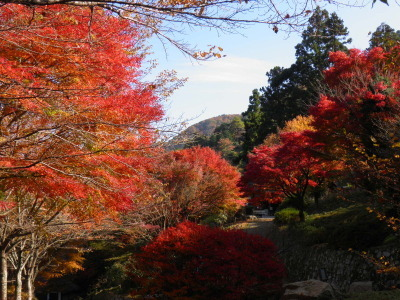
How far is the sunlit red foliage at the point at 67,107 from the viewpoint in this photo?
4.67 meters

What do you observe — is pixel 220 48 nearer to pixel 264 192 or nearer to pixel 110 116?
pixel 110 116

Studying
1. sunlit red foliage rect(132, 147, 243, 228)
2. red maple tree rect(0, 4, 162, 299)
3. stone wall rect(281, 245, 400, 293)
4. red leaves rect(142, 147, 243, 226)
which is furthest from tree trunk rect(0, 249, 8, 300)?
stone wall rect(281, 245, 400, 293)

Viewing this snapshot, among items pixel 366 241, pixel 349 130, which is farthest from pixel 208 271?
pixel 349 130

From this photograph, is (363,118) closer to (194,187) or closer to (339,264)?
(339,264)

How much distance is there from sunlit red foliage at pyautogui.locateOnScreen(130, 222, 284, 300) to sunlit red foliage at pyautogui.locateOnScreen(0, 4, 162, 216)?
380cm

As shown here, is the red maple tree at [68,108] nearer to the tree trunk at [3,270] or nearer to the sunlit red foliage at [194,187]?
the tree trunk at [3,270]

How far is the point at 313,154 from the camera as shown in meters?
13.3

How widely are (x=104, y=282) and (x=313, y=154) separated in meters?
11.5

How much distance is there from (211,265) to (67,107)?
6.07 meters

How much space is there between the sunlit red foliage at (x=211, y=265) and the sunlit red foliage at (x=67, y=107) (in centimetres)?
380

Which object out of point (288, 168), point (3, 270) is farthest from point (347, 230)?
point (3, 270)

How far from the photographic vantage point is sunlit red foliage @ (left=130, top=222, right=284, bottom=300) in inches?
365

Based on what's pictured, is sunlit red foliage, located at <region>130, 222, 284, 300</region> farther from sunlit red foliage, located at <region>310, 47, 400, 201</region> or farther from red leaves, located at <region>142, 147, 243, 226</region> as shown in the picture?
red leaves, located at <region>142, 147, 243, 226</region>

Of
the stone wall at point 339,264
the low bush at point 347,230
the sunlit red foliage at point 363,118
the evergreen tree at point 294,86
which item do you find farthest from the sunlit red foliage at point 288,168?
the evergreen tree at point 294,86
